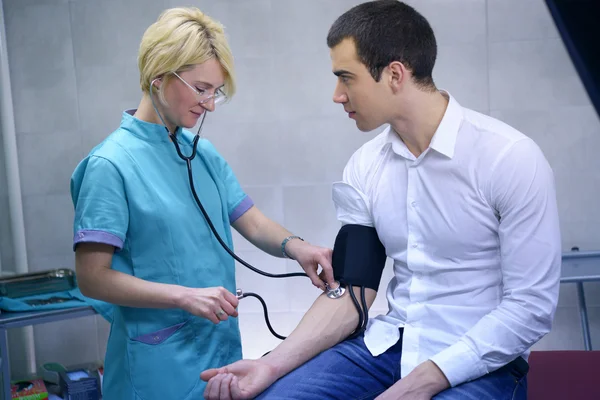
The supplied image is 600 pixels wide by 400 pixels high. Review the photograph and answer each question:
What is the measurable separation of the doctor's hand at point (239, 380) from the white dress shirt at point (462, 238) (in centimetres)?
26

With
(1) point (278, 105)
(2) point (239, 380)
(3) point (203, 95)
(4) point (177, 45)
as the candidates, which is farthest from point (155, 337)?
(1) point (278, 105)

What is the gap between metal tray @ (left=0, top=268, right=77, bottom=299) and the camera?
263 centimetres

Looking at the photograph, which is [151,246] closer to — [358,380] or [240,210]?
[240,210]

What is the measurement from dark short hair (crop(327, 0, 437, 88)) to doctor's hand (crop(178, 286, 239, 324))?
23.5 inches

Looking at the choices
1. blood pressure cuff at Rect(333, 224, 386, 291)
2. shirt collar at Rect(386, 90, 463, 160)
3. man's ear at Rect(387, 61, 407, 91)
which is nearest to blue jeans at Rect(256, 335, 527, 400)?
blood pressure cuff at Rect(333, 224, 386, 291)

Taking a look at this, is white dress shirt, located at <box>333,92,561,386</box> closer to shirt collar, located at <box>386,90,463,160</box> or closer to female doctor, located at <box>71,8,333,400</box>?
shirt collar, located at <box>386,90,463,160</box>

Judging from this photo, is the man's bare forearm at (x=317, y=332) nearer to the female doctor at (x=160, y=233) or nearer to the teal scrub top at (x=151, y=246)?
the female doctor at (x=160, y=233)

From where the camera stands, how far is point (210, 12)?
2961 millimetres

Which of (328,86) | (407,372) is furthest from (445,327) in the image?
(328,86)

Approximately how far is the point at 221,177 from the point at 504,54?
1.56 m

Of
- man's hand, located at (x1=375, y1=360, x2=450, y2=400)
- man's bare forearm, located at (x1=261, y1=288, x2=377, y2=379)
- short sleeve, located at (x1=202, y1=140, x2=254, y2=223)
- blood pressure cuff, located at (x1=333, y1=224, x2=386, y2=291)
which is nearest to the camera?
man's hand, located at (x1=375, y1=360, x2=450, y2=400)

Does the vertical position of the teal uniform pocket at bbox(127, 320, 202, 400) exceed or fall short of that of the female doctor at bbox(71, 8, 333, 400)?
it falls short

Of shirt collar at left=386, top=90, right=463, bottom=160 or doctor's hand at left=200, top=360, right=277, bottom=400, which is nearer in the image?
doctor's hand at left=200, top=360, right=277, bottom=400

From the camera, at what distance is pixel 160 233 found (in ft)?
5.30
